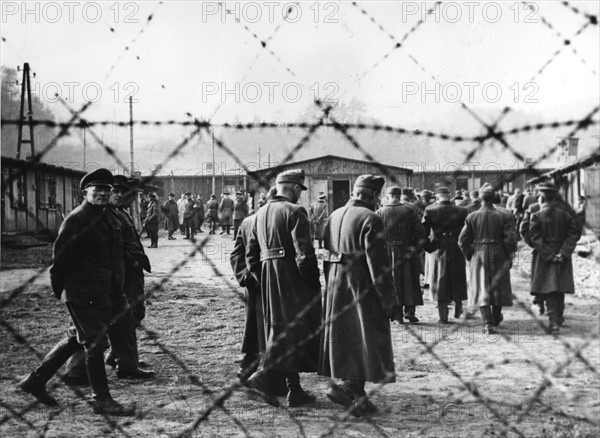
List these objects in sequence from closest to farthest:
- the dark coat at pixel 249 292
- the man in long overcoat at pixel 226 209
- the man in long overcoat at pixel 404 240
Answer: the dark coat at pixel 249 292, the man in long overcoat at pixel 404 240, the man in long overcoat at pixel 226 209

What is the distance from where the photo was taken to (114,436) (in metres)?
4.16

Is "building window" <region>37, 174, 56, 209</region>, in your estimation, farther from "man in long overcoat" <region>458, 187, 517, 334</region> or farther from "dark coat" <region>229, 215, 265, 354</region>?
"dark coat" <region>229, 215, 265, 354</region>

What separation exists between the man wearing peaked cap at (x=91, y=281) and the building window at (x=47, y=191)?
64.3 ft

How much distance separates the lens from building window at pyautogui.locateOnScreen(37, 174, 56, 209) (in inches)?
923

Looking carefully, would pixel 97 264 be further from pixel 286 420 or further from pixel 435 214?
pixel 435 214

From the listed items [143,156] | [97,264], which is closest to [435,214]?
[97,264]

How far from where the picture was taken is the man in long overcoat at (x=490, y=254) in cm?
766

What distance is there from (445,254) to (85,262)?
17.1ft

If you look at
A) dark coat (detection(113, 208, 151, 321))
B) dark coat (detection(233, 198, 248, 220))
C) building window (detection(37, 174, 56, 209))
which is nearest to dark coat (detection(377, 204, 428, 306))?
dark coat (detection(113, 208, 151, 321))

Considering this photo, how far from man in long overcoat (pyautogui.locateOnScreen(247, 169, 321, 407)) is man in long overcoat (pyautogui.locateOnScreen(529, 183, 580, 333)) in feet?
12.6

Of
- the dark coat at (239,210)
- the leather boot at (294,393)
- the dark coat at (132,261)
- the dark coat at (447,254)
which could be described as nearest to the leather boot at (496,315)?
the dark coat at (447,254)

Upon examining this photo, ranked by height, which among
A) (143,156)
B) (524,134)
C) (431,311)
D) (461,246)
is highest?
(143,156)

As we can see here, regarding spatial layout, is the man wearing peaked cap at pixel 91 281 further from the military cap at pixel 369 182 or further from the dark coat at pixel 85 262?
the military cap at pixel 369 182

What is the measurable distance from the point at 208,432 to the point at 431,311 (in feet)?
18.9
